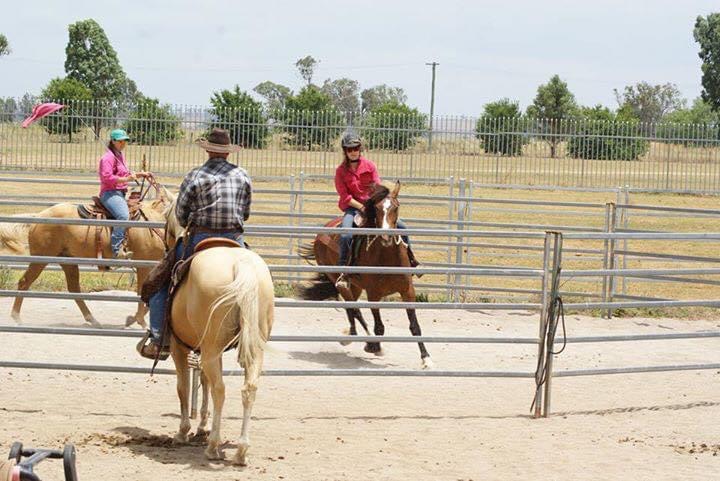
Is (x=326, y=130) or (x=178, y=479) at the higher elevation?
(x=326, y=130)

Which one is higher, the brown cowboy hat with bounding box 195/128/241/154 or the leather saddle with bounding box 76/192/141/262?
the brown cowboy hat with bounding box 195/128/241/154

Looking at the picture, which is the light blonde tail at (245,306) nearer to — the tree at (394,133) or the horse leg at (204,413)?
the horse leg at (204,413)

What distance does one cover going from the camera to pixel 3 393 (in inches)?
347

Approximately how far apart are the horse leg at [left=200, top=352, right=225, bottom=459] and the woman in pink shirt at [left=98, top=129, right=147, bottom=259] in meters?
5.28

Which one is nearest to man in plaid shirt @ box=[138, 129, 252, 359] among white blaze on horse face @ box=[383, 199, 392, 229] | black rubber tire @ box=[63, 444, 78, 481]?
white blaze on horse face @ box=[383, 199, 392, 229]

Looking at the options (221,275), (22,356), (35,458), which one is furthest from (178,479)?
(22,356)

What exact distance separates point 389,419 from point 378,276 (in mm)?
2759

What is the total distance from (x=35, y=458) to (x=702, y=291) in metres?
14.7

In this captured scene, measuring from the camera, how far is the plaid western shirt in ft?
24.5

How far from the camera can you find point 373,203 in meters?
10.7

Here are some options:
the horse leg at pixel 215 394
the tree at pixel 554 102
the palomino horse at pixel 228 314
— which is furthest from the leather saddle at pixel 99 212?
the tree at pixel 554 102

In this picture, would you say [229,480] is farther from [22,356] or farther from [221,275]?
[22,356]

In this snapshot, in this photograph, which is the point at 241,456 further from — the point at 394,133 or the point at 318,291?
the point at 394,133

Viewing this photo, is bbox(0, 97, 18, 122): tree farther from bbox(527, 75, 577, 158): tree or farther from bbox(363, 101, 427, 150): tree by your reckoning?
bbox(527, 75, 577, 158): tree
